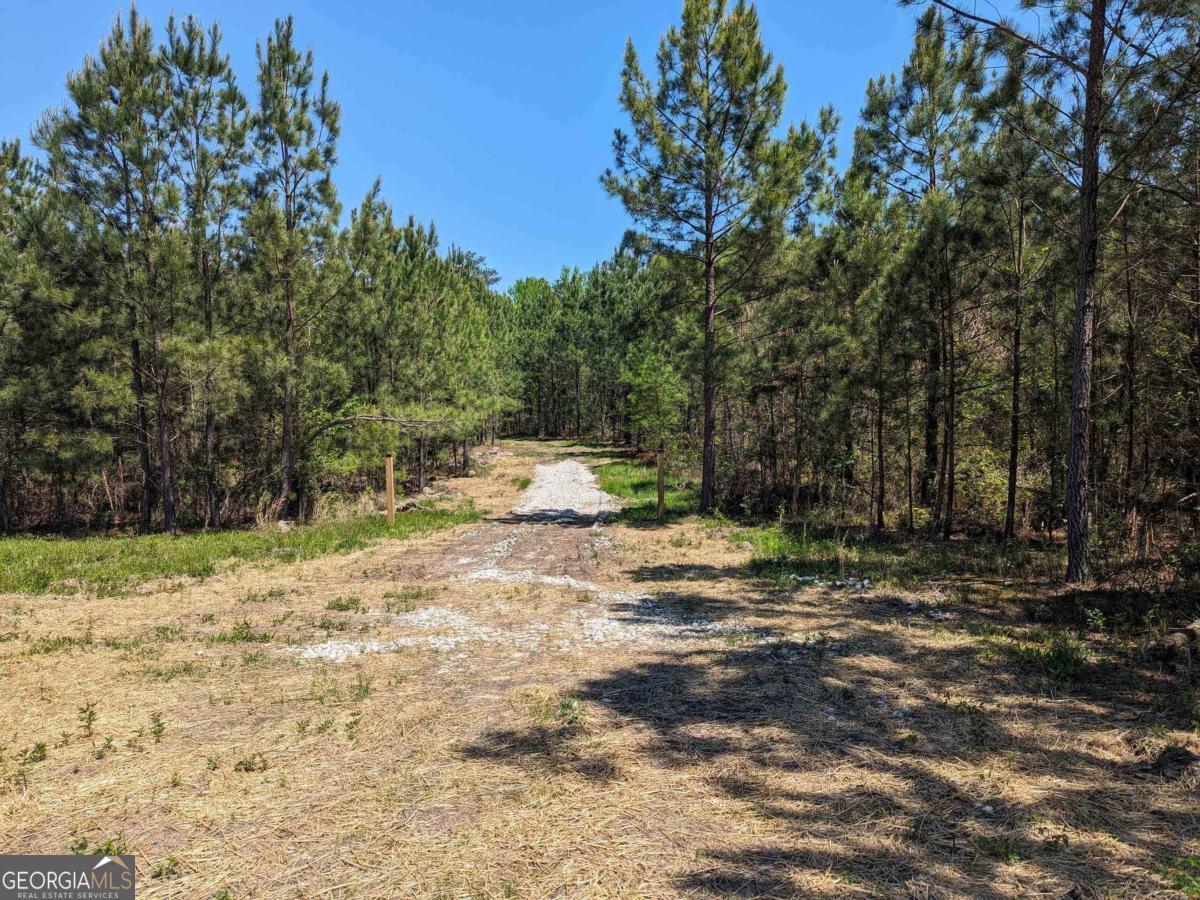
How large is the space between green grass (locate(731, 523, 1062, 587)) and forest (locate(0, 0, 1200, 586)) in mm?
731

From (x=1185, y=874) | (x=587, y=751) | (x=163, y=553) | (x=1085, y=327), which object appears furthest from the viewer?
(x=163, y=553)

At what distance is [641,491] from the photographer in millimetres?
19891

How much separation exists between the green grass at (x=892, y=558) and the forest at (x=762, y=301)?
0.73 m

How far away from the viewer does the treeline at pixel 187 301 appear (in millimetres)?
13164

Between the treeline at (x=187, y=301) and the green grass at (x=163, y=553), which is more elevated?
the treeline at (x=187, y=301)

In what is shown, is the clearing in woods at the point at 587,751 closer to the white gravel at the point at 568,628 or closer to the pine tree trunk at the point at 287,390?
the white gravel at the point at 568,628

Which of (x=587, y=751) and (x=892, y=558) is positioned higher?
(x=892, y=558)

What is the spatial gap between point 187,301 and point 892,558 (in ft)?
56.2

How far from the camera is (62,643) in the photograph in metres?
5.91

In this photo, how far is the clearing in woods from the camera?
2848mm

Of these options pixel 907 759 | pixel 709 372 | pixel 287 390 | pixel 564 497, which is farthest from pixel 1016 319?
pixel 287 390

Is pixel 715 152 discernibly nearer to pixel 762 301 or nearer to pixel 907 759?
pixel 762 301

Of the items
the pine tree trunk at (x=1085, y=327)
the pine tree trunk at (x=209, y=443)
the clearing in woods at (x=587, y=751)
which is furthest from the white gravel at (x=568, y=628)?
the pine tree trunk at (x=209, y=443)

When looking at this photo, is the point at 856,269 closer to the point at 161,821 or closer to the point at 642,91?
the point at 642,91
